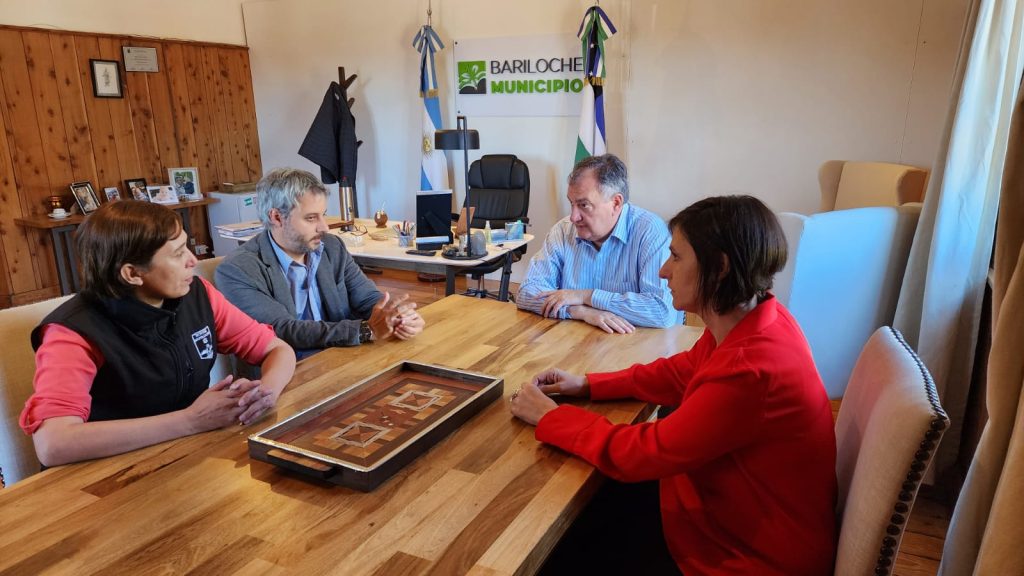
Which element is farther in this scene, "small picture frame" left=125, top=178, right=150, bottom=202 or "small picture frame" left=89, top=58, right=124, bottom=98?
"small picture frame" left=125, top=178, right=150, bottom=202

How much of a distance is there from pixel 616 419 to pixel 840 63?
3862 millimetres

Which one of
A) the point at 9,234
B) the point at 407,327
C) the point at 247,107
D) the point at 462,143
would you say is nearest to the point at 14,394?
the point at 407,327

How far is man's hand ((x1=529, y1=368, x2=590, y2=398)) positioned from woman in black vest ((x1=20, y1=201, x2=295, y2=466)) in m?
0.61

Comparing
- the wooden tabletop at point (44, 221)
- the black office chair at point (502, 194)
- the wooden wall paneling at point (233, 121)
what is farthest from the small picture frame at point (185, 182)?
the black office chair at point (502, 194)

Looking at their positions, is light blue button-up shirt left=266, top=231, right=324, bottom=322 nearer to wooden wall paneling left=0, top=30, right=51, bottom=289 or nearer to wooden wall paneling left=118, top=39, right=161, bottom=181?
wooden wall paneling left=0, top=30, right=51, bottom=289

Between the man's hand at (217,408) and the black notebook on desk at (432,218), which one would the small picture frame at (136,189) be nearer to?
the black notebook on desk at (432,218)

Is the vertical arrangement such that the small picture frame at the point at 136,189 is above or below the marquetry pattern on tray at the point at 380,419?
above

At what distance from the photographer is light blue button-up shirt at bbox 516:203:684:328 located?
79.6 inches

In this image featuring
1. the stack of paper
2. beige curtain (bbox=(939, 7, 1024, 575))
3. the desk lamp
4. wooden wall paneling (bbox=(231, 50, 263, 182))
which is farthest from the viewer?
wooden wall paneling (bbox=(231, 50, 263, 182))

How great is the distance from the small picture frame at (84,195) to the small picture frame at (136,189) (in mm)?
321

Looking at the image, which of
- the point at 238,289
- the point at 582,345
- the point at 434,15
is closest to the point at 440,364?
the point at 582,345

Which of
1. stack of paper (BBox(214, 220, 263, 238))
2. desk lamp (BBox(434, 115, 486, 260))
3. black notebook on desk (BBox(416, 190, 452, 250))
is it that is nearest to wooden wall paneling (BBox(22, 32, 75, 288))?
stack of paper (BBox(214, 220, 263, 238))

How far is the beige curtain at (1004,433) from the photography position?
83cm

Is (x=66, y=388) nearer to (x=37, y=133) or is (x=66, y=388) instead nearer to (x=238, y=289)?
(x=238, y=289)
